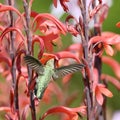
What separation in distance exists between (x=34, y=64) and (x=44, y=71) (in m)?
0.11

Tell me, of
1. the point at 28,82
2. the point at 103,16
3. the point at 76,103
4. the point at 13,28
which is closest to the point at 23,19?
the point at 13,28

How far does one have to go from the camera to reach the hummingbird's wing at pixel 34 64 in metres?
2.38

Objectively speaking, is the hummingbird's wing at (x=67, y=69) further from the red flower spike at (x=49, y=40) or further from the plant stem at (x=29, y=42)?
the red flower spike at (x=49, y=40)

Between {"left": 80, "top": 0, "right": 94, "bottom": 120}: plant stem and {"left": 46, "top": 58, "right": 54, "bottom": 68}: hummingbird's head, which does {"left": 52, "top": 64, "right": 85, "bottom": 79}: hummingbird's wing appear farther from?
{"left": 80, "top": 0, "right": 94, "bottom": 120}: plant stem

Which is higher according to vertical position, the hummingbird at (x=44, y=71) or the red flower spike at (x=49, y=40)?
the red flower spike at (x=49, y=40)

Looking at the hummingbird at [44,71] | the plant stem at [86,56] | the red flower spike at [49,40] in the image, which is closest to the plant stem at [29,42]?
the hummingbird at [44,71]

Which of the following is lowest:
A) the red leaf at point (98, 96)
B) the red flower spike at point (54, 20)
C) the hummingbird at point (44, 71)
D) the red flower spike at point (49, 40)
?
the red leaf at point (98, 96)

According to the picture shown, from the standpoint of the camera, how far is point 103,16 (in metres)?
3.35

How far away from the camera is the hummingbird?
2.46 meters

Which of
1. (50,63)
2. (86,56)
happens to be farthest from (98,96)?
(50,63)

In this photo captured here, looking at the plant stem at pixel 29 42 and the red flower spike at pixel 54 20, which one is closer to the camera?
the plant stem at pixel 29 42

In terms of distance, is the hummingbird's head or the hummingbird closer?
the hummingbird

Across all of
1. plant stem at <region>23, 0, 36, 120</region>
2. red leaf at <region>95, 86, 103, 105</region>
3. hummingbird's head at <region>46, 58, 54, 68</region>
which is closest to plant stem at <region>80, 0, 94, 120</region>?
red leaf at <region>95, 86, 103, 105</region>

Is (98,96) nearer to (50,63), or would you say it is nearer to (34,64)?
(50,63)
